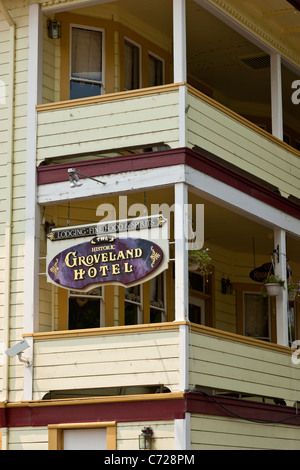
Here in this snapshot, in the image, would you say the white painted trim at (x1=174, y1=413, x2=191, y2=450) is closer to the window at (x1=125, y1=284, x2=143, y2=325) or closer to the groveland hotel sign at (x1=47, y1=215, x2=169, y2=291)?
the groveland hotel sign at (x1=47, y1=215, x2=169, y2=291)

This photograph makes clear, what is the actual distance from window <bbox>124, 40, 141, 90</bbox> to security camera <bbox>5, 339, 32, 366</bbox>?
208 inches

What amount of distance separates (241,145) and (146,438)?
568 cm

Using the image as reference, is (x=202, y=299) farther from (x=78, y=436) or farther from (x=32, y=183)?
(x=78, y=436)

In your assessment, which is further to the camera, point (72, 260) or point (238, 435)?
point (72, 260)

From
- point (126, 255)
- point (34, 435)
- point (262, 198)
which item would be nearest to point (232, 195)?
point (262, 198)

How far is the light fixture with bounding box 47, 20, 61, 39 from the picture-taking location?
60.1ft

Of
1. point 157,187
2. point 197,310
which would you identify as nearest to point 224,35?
point 157,187

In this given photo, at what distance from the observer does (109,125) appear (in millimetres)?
17375

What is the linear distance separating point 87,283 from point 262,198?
3965 millimetres

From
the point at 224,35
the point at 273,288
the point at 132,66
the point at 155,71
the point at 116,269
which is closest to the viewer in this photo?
the point at 116,269

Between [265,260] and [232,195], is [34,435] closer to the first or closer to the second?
[232,195]

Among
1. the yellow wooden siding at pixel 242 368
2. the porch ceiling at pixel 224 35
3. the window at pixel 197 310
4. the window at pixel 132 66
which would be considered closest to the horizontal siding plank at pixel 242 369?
the yellow wooden siding at pixel 242 368

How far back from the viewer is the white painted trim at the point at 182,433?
50.6 ft

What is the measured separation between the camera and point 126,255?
1655 cm
